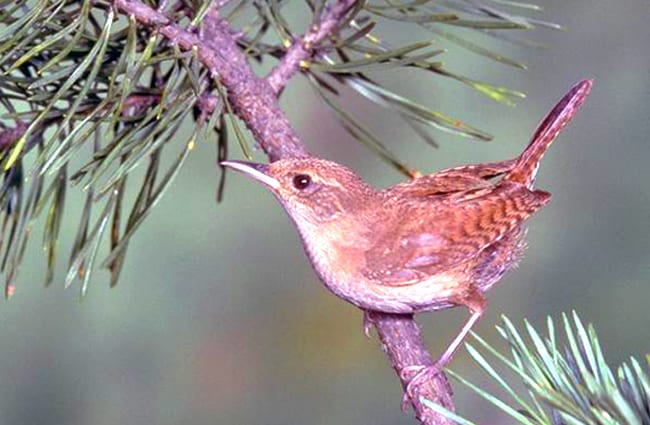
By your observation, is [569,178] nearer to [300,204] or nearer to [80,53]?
[300,204]

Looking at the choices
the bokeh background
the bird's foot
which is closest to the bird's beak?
the bird's foot

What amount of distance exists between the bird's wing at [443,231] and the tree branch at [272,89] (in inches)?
2.5

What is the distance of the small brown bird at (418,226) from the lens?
87cm

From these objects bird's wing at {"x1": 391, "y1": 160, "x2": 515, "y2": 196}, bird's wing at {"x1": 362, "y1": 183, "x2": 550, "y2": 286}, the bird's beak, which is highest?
the bird's beak

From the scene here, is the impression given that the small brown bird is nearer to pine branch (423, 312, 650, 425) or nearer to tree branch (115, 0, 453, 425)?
tree branch (115, 0, 453, 425)

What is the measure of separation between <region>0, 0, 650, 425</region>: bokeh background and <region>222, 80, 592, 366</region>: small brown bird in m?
→ 0.77

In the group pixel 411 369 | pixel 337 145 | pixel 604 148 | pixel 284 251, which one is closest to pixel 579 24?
pixel 604 148

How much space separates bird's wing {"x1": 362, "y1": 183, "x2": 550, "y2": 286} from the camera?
2.87ft

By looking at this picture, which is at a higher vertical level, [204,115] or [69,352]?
[69,352]

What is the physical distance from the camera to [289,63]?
2.67ft

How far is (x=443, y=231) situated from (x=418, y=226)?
21 mm

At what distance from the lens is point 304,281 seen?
68.9 inches

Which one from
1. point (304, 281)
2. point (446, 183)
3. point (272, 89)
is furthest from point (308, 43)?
point (304, 281)

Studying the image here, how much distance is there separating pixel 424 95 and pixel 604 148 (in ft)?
0.97
